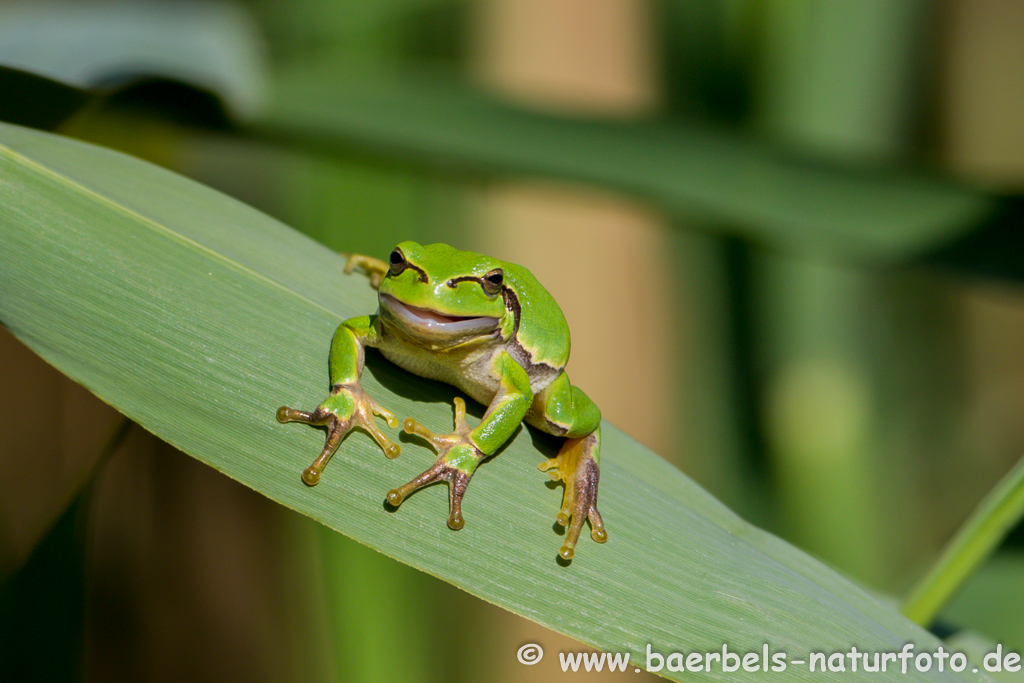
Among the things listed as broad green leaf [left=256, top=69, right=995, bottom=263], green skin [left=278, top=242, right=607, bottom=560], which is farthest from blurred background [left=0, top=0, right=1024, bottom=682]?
green skin [left=278, top=242, right=607, bottom=560]

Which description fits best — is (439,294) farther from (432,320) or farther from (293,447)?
(293,447)

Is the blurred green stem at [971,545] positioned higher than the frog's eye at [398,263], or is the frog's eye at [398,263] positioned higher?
the frog's eye at [398,263]

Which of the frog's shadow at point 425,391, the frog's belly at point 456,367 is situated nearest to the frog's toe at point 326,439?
the frog's shadow at point 425,391

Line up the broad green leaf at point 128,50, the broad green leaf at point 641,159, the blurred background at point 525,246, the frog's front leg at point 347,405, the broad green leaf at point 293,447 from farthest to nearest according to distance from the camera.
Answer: the broad green leaf at point 641,159 < the blurred background at point 525,246 < the broad green leaf at point 128,50 < the frog's front leg at point 347,405 < the broad green leaf at point 293,447

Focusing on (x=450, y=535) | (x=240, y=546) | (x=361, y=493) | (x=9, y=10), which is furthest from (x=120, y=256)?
(x=9, y=10)

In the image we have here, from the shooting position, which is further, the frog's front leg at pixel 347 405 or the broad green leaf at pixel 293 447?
the frog's front leg at pixel 347 405

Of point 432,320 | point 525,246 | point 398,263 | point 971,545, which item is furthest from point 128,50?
point 971,545

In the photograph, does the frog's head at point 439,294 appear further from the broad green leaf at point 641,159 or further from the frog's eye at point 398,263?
the broad green leaf at point 641,159

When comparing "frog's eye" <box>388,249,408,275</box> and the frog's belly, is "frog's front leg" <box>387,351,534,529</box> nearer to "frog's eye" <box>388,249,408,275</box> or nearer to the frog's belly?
the frog's belly
